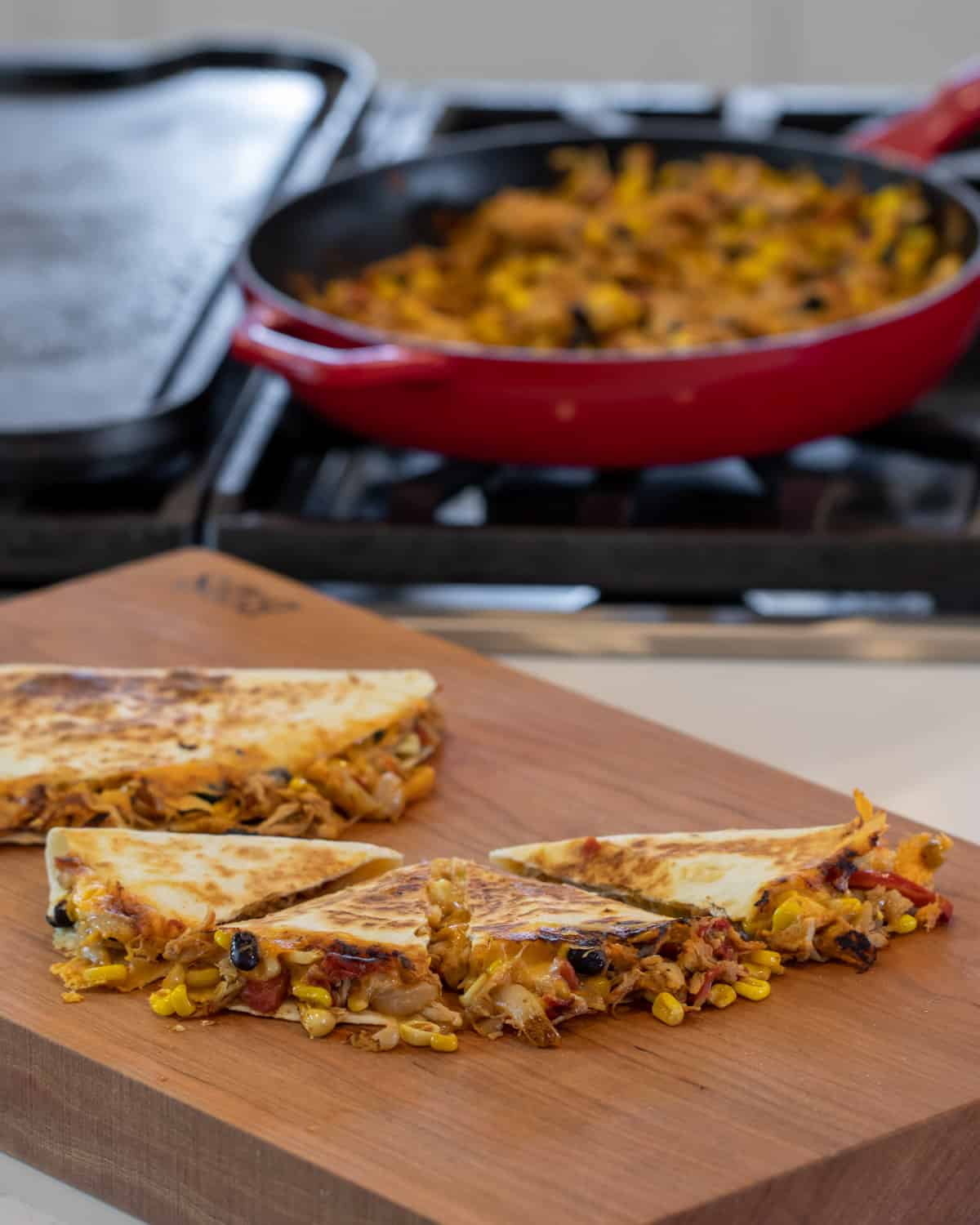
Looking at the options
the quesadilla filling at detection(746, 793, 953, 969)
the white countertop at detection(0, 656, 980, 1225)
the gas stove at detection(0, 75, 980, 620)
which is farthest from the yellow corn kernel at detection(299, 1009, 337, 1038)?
the gas stove at detection(0, 75, 980, 620)

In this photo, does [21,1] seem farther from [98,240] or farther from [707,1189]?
[707,1189]

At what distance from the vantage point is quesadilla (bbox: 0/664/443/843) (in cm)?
162

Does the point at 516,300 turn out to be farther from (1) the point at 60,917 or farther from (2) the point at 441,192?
(1) the point at 60,917

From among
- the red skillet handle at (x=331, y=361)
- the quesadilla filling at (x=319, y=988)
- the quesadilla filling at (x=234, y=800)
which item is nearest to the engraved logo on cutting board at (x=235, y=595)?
the red skillet handle at (x=331, y=361)

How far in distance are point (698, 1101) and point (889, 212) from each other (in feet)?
5.41

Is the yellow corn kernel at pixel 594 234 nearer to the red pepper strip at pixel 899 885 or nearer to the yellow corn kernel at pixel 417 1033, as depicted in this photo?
the red pepper strip at pixel 899 885

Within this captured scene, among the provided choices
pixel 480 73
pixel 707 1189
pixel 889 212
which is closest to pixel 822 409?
pixel 889 212

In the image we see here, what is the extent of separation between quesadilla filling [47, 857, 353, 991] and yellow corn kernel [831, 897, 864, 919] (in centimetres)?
43

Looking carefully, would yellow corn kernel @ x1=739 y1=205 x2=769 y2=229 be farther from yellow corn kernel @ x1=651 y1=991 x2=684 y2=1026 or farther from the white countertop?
yellow corn kernel @ x1=651 y1=991 x2=684 y2=1026

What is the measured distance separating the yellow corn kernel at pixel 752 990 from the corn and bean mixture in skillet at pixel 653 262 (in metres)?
1.11

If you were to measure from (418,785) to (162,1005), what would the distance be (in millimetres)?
381

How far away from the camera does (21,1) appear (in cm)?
589

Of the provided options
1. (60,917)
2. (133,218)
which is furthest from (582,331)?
(60,917)

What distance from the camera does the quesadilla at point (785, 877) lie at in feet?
4.68
